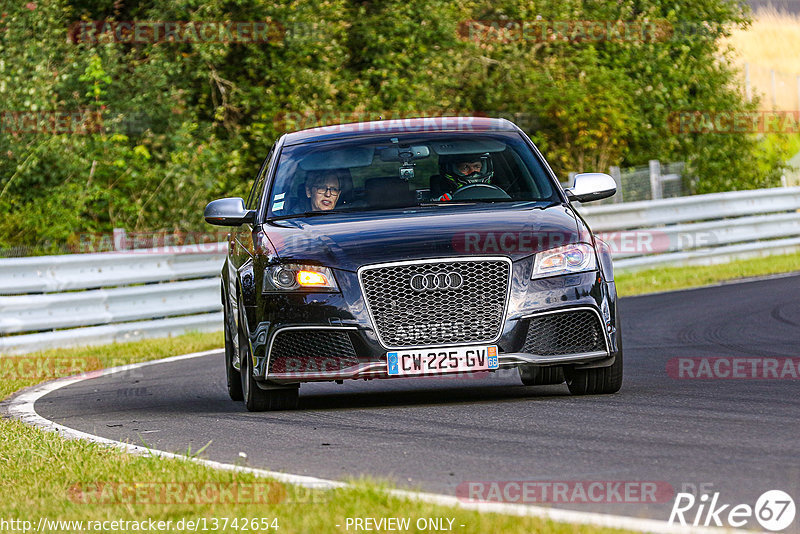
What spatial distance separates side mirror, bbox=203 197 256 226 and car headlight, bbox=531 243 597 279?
2.03m

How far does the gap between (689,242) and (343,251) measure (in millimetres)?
14369

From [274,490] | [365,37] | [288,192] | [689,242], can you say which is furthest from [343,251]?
[365,37]

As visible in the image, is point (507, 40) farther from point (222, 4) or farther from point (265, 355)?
point (265, 355)

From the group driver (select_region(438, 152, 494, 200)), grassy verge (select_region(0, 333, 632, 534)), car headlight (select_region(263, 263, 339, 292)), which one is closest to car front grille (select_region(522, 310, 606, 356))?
car headlight (select_region(263, 263, 339, 292))

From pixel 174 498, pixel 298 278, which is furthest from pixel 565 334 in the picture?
pixel 174 498

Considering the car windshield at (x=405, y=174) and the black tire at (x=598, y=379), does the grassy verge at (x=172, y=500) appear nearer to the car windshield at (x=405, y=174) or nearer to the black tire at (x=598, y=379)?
the car windshield at (x=405, y=174)

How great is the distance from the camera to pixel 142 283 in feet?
55.6

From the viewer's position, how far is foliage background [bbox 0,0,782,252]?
20.8 metres

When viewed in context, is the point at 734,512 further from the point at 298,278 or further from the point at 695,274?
the point at 695,274

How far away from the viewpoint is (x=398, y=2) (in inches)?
1000

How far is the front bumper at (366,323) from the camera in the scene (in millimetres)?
7875

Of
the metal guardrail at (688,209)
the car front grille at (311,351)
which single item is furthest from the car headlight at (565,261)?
the metal guardrail at (688,209)

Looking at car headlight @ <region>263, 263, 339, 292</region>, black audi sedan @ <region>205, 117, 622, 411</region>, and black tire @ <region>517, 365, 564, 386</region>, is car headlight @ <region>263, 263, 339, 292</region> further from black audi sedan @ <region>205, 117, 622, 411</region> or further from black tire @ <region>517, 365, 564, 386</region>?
black tire @ <region>517, 365, 564, 386</region>

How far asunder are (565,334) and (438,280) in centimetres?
76
